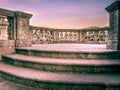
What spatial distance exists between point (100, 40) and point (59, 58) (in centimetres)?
764

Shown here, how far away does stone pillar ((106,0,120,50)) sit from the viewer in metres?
5.77

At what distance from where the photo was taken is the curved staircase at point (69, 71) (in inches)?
144

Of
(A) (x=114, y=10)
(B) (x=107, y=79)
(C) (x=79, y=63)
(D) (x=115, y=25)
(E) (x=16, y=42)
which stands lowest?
(B) (x=107, y=79)

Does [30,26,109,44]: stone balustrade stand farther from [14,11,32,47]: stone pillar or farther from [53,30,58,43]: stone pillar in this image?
[14,11,32,47]: stone pillar

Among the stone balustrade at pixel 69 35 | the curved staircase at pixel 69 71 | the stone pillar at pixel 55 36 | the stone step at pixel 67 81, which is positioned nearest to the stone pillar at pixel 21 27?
the curved staircase at pixel 69 71

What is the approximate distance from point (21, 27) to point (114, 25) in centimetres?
458

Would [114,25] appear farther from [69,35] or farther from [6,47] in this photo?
[69,35]

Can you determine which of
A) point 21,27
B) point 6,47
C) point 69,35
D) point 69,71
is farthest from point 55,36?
point 69,71

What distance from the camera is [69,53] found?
5.13m

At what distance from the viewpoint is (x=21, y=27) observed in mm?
7699

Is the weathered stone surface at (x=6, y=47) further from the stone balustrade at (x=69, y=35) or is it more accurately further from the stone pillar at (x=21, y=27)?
the stone balustrade at (x=69, y=35)

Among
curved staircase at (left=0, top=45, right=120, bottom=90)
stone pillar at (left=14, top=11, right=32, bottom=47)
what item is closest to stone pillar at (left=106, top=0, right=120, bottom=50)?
curved staircase at (left=0, top=45, right=120, bottom=90)

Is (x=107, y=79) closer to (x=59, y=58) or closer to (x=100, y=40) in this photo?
(x=59, y=58)

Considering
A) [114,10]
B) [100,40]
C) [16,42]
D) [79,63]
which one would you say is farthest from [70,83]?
[100,40]
